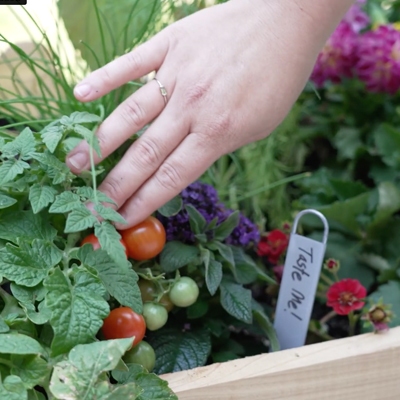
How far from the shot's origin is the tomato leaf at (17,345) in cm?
39

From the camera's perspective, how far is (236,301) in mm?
663

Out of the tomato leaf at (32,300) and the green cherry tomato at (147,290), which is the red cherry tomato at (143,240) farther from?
the tomato leaf at (32,300)

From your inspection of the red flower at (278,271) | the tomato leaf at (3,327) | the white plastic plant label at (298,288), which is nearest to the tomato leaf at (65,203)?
the tomato leaf at (3,327)

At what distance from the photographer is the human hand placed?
0.62 m

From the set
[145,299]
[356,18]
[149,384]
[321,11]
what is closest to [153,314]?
[145,299]

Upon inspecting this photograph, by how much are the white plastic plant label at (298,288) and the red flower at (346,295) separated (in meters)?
0.06

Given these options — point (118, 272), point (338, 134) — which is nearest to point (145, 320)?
point (118, 272)

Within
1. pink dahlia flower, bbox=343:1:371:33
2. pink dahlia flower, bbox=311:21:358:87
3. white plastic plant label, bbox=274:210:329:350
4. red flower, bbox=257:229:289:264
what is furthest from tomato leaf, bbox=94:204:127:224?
pink dahlia flower, bbox=343:1:371:33

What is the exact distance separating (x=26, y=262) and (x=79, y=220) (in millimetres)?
73

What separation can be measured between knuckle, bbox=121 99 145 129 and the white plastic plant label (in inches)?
11.0

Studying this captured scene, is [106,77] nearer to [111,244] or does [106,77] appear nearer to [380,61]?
[111,244]

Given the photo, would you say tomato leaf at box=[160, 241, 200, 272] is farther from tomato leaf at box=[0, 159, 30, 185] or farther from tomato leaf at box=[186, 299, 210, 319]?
tomato leaf at box=[0, 159, 30, 185]

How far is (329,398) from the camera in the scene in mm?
602

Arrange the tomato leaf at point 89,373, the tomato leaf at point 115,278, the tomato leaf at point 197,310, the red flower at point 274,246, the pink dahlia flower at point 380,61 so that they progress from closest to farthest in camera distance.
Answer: the tomato leaf at point 89,373 → the tomato leaf at point 115,278 → the tomato leaf at point 197,310 → the red flower at point 274,246 → the pink dahlia flower at point 380,61
